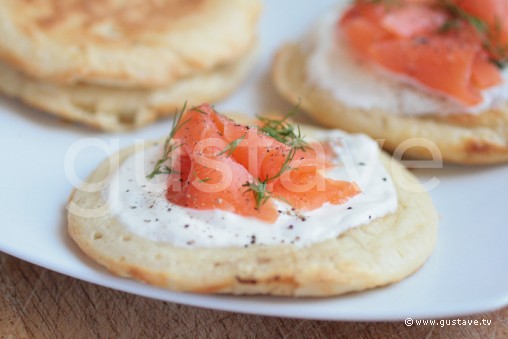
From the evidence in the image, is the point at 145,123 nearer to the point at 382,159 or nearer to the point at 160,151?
the point at 160,151

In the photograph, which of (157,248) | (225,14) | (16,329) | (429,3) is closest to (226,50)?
(225,14)

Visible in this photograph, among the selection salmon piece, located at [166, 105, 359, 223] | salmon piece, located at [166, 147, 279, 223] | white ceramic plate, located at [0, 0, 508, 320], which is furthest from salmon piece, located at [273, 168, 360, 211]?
white ceramic plate, located at [0, 0, 508, 320]

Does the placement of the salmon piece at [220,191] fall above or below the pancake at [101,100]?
above

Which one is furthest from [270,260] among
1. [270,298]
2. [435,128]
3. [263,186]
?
[435,128]

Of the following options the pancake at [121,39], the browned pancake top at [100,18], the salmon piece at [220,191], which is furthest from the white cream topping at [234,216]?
the browned pancake top at [100,18]

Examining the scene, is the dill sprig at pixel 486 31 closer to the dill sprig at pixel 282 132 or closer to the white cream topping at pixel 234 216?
the white cream topping at pixel 234 216

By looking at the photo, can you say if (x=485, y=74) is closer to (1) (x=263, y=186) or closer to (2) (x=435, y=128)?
(2) (x=435, y=128)

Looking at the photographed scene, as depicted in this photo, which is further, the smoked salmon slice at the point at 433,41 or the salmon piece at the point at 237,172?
the smoked salmon slice at the point at 433,41

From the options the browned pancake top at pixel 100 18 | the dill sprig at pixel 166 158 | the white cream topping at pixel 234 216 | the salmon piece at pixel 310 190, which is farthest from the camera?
the browned pancake top at pixel 100 18
